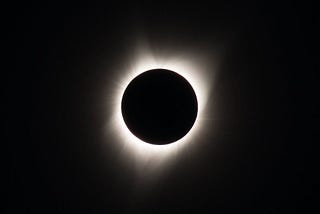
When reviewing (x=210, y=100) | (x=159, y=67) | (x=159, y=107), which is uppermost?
(x=159, y=67)

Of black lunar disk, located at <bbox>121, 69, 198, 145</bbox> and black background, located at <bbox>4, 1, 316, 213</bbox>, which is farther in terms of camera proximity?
black background, located at <bbox>4, 1, 316, 213</bbox>

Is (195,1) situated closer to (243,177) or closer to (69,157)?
(243,177)

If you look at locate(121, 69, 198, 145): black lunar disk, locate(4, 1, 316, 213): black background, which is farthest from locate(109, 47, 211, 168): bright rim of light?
locate(121, 69, 198, 145): black lunar disk

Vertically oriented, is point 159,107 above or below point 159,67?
below

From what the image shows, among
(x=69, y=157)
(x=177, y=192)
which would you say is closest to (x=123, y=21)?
(x=69, y=157)

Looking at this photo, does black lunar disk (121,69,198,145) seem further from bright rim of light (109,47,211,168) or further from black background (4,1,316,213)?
black background (4,1,316,213)
